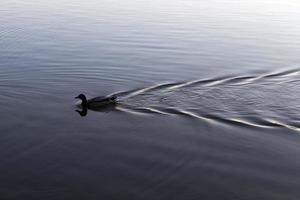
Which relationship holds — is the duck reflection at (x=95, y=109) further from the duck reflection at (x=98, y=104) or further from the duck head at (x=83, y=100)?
the duck head at (x=83, y=100)

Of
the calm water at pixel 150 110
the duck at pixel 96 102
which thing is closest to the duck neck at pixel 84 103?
the duck at pixel 96 102

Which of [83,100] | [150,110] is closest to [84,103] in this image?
[83,100]

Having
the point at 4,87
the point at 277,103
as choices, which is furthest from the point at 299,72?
the point at 4,87

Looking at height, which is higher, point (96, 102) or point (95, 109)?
point (96, 102)

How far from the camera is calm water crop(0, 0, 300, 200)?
1482cm

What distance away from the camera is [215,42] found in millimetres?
30250

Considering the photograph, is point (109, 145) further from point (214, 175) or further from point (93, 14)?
point (93, 14)

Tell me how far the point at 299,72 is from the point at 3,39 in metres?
16.2

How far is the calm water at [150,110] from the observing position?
14.8 m

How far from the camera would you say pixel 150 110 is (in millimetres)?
19688

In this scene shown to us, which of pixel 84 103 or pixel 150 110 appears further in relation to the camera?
pixel 84 103

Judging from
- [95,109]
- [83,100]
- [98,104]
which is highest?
[83,100]

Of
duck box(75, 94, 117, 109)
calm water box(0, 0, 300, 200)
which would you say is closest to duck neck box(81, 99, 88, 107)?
duck box(75, 94, 117, 109)

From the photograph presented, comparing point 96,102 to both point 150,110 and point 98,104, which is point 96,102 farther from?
point 150,110
